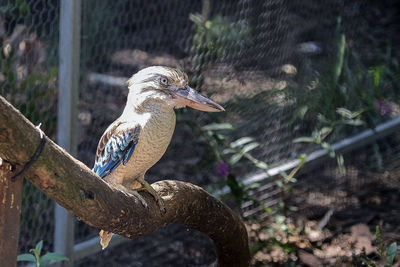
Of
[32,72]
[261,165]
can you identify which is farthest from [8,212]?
[261,165]

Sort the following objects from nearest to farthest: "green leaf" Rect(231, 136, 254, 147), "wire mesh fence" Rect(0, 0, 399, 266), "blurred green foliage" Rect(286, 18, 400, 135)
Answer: "wire mesh fence" Rect(0, 0, 399, 266), "green leaf" Rect(231, 136, 254, 147), "blurred green foliage" Rect(286, 18, 400, 135)

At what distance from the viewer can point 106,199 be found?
69.9 inches

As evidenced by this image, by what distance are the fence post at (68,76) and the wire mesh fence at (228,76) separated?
0.22 metres

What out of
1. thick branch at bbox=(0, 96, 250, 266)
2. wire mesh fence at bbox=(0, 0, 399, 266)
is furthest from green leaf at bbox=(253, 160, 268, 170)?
thick branch at bbox=(0, 96, 250, 266)

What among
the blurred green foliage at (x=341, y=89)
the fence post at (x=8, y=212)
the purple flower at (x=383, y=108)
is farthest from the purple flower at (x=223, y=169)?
the fence post at (x=8, y=212)

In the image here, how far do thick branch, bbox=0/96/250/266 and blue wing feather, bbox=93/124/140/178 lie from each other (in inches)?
6.5

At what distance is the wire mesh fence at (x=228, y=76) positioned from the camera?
341 centimetres

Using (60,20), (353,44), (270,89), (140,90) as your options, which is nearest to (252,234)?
(270,89)

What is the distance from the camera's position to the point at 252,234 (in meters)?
4.03

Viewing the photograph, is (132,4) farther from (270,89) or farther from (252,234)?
(252,234)

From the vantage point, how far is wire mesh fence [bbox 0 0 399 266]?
3.41 m

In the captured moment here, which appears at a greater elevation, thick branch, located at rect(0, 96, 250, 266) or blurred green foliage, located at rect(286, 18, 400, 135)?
thick branch, located at rect(0, 96, 250, 266)

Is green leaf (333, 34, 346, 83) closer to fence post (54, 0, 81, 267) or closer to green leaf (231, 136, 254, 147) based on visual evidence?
green leaf (231, 136, 254, 147)

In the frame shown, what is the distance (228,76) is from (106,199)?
83.6 inches
